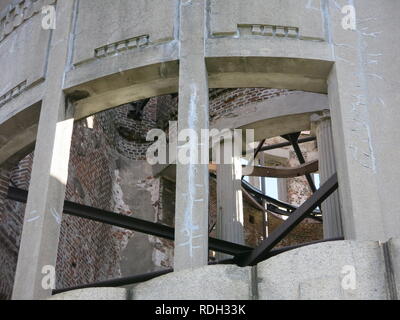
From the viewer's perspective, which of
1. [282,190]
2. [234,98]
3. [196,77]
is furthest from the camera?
[282,190]

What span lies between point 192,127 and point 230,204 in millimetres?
6018

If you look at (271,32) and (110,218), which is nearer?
(271,32)

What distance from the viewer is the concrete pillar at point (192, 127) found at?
841 cm

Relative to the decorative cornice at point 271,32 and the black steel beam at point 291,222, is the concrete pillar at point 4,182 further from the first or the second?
the decorative cornice at point 271,32

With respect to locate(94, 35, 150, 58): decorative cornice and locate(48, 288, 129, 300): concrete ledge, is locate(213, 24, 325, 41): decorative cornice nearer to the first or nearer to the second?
locate(94, 35, 150, 58): decorative cornice

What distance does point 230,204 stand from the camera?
49.1ft


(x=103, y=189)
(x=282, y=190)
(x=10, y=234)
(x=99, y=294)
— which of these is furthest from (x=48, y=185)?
(x=282, y=190)

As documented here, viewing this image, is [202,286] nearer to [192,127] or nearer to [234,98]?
[192,127]

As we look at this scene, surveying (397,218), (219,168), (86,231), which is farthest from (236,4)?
(86,231)

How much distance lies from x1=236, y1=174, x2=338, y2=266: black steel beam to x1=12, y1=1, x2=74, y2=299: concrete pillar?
331 centimetres

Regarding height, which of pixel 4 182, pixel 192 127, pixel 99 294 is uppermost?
pixel 4 182

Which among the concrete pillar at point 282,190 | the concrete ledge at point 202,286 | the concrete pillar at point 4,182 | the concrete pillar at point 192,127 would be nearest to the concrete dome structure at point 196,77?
Result: the concrete pillar at point 192,127

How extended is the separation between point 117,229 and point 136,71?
8484mm

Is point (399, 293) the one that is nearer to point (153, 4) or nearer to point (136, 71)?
point (136, 71)
